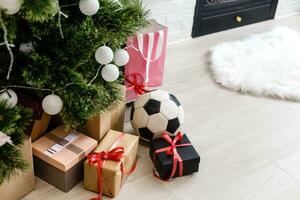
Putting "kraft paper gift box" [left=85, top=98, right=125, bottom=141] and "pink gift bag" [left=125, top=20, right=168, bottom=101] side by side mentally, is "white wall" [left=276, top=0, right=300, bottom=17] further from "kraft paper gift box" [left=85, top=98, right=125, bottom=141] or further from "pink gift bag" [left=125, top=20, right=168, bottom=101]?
"kraft paper gift box" [left=85, top=98, right=125, bottom=141]

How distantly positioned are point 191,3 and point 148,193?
57.3 inches

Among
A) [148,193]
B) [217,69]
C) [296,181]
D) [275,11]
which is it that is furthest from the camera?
[275,11]

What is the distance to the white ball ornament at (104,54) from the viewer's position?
1395 millimetres

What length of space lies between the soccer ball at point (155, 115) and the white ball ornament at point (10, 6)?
80 centimetres

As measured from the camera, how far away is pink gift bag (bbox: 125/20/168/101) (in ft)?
6.20

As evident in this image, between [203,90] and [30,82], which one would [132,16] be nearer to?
[30,82]

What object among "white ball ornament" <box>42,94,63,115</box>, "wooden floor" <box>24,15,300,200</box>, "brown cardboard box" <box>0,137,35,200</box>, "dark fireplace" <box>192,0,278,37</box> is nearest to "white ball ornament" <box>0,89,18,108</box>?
"white ball ornament" <box>42,94,63,115</box>

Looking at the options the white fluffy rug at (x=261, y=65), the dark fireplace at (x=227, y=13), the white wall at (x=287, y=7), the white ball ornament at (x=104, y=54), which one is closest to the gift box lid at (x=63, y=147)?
the white ball ornament at (x=104, y=54)

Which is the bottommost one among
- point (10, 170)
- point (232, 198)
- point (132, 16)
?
point (232, 198)

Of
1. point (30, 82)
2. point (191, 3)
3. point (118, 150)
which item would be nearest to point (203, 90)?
point (191, 3)

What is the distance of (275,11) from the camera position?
127 inches

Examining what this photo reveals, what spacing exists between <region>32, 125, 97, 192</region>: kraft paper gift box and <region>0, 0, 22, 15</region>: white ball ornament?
0.61 m

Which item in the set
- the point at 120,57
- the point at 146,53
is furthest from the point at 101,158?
the point at 146,53

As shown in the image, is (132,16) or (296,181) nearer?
(132,16)
